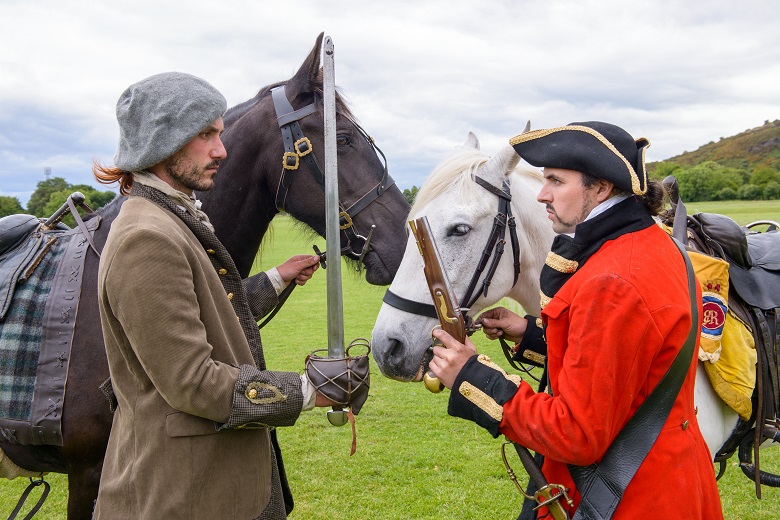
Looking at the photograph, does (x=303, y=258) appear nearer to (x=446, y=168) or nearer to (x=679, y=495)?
(x=446, y=168)

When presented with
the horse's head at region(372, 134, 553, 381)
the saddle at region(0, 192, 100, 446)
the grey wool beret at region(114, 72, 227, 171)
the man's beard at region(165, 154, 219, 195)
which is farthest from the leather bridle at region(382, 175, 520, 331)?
the saddle at region(0, 192, 100, 446)

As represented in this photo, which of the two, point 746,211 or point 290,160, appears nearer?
point 290,160

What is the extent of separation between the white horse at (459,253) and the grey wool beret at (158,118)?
1155mm

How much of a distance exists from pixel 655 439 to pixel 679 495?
171 millimetres

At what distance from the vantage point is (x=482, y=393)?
1691 mm

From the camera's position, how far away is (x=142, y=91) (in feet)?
5.84

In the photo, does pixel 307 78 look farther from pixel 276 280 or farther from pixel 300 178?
pixel 276 280

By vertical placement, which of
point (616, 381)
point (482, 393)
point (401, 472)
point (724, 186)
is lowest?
point (401, 472)

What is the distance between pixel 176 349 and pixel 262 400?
302mm

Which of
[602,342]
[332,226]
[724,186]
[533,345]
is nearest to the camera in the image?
[602,342]

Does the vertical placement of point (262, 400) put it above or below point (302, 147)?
below

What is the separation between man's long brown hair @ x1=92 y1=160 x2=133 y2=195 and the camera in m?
2.03

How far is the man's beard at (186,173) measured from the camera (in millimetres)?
1855

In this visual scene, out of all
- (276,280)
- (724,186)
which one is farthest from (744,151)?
(276,280)
